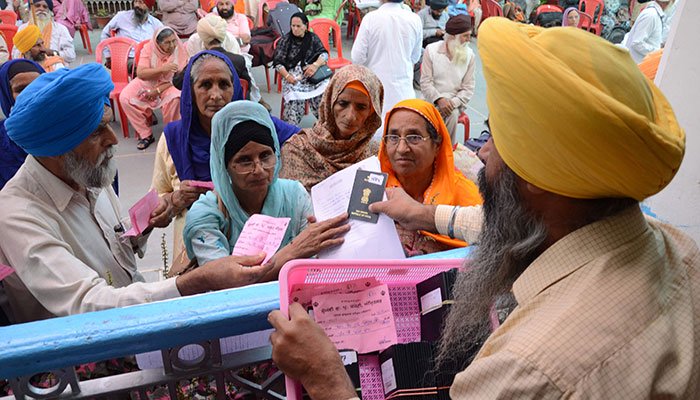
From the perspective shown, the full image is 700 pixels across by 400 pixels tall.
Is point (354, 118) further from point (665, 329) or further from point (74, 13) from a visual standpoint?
point (74, 13)

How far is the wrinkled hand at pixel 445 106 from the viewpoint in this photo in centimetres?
590

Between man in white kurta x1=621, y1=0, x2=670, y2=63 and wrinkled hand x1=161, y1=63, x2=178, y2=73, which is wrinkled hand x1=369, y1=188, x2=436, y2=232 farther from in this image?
man in white kurta x1=621, y1=0, x2=670, y2=63

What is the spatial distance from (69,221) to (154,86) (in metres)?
5.03

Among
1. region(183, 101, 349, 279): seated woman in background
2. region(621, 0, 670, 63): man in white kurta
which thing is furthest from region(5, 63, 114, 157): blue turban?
region(621, 0, 670, 63): man in white kurta

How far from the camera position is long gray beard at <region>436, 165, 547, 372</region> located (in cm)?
114

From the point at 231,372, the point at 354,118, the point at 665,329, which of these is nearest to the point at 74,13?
the point at 354,118

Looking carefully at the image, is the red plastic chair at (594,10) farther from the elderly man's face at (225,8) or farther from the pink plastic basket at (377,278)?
the pink plastic basket at (377,278)

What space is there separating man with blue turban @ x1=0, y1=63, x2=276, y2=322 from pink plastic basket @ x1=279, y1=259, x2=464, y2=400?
1.54ft

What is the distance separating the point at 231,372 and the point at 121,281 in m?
1.12

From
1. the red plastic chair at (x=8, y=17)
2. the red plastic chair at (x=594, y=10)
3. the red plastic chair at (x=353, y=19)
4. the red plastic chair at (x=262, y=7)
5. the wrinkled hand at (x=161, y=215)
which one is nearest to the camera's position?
the wrinkled hand at (x=161, y=215)

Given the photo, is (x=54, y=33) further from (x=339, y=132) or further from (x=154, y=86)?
(x=339, y=132)

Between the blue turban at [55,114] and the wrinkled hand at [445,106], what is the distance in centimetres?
441

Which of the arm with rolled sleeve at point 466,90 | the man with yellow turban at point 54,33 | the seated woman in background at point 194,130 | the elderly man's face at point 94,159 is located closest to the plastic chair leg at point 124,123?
the man with yellow turban at point 54,33

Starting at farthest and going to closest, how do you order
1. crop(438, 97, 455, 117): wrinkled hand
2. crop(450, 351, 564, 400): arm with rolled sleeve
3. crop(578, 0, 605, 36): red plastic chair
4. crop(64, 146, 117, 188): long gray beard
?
1. crop(578, 0, 605, 36): red plastic chair
2. crop(438, 97, 455, 117): wrinkled hand
3. crop(64, 146, 117, 188): long gray beard
4. crop(450, 351, 564, 400): arm with rolled sleeve
